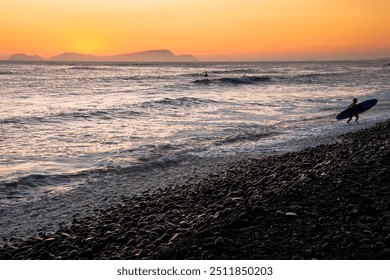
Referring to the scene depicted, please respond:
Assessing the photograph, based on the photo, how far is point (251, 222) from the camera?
21.4ft

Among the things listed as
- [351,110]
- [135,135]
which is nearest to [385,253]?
[135,135]

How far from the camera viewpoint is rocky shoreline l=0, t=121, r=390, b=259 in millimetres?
5523

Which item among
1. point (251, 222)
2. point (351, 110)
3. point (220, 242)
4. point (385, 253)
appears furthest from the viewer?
point (351, 110)

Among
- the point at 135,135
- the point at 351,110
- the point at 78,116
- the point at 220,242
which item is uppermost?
the point at 351,110

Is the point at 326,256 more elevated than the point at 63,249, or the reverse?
the point at 326,256

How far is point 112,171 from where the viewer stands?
1262 cm

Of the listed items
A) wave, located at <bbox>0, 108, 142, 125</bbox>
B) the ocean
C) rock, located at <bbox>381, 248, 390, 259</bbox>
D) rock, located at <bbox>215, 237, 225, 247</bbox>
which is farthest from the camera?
wave, located at <bbox>0, 108, 142, 125</bbox>

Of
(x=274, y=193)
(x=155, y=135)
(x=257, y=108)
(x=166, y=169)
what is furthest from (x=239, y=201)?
(x=257, y=108)

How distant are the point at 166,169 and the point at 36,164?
439 centimetres

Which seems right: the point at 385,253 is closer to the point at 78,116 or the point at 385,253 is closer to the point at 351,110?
the point at 351,110

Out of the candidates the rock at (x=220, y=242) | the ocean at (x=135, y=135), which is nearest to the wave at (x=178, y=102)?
the ocean at (x=135, y=135)

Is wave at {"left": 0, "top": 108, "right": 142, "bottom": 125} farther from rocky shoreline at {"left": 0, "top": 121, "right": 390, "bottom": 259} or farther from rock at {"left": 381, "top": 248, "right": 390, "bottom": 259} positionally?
rock at {"left": 381, "top": 248, "right": 390, "bottom": 259}

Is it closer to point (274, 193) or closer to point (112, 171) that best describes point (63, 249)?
point (274, 193)

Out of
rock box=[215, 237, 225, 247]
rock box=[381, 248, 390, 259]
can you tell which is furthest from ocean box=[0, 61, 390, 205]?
rock box=[381, 248, 390, 259]
